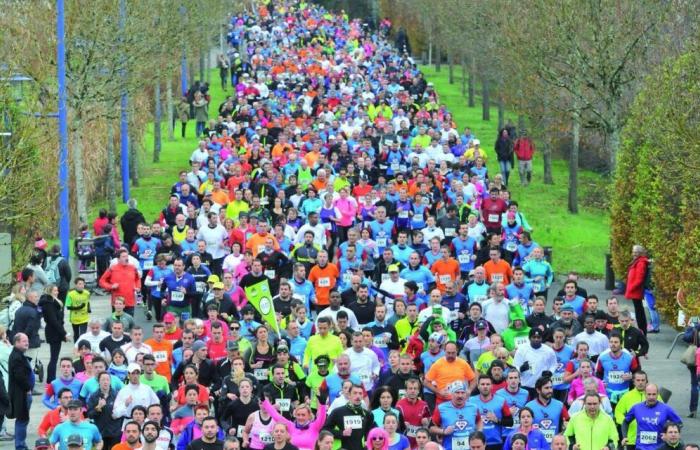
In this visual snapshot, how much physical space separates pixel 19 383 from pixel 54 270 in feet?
22.2

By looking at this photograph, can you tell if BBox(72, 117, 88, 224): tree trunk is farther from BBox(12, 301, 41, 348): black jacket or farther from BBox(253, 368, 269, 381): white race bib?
BBox(253, 368, 269, 381): white race bib

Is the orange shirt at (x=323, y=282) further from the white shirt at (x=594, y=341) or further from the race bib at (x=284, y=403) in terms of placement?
the race bib at (x=284, y=403)

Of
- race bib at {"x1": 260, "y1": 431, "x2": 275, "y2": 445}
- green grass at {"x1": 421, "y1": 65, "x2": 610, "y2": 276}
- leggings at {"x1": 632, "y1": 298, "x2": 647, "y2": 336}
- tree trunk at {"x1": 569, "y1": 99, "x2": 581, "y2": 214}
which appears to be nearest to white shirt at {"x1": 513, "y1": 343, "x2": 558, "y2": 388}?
race bib at {"x1": 260, "y1": 431, "x2": 275, "y2": 445}

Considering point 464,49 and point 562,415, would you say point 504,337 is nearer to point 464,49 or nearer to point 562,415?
point 562,415

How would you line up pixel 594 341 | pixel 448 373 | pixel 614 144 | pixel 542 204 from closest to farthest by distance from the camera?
1. pixel 448 373
2. pixel 594 341
3. pixel 614 144
4. pixel 542 204

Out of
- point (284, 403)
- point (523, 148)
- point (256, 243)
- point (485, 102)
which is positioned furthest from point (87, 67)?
point (485, 102)

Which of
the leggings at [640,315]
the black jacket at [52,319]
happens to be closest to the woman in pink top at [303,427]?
the black jacket at [52,319]

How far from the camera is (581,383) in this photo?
67.4 feet

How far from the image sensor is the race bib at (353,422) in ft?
62.3

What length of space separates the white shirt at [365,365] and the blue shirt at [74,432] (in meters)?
3.47

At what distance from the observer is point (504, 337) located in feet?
75.8

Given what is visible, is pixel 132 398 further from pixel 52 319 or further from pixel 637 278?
pixel 637 278

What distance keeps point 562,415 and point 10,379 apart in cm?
643

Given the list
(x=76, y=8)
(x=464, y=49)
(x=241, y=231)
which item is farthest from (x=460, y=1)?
(x=241, y=231)
